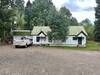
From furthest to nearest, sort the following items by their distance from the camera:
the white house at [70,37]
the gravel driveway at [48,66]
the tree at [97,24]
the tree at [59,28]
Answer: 1. the tree at [97,24]
2. the white house at [70,37]
3. the tree at [59,28]
4. the gravel driveway at [48,66]

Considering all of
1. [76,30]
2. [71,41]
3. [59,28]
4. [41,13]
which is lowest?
[71,41]

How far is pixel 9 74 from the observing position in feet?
53.0

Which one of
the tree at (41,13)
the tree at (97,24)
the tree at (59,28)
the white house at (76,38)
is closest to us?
the tree at (59,28)

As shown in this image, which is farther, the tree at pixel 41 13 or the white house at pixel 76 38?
the tree at pixel 41 13

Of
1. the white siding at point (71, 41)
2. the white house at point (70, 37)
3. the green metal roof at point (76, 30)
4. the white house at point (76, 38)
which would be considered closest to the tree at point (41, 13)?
the green metal roof at point (76, 30)

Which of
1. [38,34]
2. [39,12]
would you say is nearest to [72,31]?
[38,34]

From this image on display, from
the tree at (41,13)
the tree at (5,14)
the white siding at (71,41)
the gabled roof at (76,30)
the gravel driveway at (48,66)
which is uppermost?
the tree at (41,13)

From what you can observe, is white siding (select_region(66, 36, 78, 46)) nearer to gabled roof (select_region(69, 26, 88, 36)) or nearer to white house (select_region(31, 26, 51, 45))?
gabled roof (select_region(69, 26, 88, 36))

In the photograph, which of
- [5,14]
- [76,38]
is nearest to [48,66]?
[5,14]

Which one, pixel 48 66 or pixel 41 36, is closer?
pixel 48 66

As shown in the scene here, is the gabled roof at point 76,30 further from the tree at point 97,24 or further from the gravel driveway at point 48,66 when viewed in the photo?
the gravel driveway at point 48,66

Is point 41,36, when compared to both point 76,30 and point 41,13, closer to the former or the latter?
point 76,30

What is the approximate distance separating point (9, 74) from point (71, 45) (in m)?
33.2

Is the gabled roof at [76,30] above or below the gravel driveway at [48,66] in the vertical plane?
above
